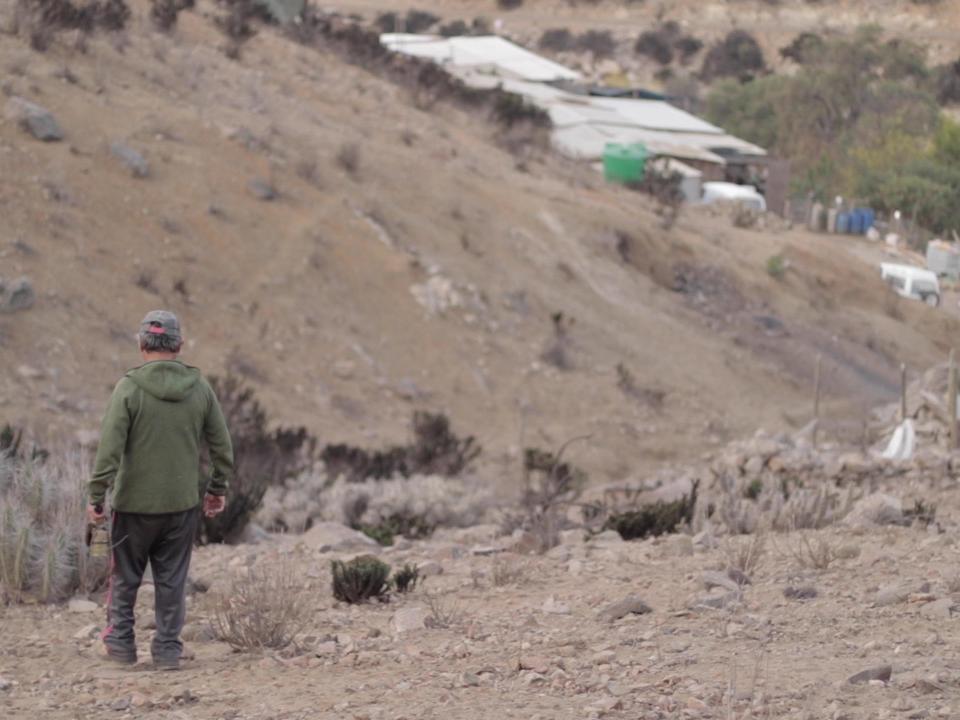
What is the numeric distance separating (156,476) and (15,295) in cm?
1109

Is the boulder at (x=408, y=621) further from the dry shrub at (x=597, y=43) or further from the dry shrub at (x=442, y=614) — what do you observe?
the dry shrub at (x=597, y=43)

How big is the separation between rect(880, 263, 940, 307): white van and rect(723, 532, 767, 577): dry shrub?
23263mm

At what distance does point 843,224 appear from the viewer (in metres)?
39.9

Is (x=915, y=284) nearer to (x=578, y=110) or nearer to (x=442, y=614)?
(x=578, y=110)

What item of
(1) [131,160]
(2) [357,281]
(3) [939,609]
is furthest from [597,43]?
(3) [939,609]

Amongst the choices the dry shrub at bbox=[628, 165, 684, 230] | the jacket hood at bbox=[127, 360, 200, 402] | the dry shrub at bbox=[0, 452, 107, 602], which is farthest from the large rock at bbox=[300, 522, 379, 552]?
the dry shrub at bbox=[628, 165, 684, 230]

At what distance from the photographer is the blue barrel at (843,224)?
131 feet

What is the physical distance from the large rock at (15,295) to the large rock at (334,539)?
715cm

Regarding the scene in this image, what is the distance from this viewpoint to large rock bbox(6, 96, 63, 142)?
19234 mm

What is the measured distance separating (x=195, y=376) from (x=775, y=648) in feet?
8.45

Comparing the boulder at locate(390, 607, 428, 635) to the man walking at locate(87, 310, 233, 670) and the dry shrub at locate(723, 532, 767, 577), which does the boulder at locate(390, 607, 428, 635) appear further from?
the dry shrub at locate(723, 532, 767, 577)

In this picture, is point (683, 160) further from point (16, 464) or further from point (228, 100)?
point (16, 464)

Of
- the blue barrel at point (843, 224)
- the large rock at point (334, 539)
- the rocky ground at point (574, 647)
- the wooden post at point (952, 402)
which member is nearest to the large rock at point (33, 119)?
the large rock at point (334, 539)

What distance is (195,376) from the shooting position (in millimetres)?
6090
